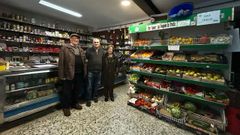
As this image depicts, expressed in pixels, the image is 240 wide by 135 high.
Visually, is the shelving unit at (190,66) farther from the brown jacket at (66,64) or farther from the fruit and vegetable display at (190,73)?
the brown jacket at (66,64)

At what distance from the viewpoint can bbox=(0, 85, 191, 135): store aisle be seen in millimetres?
2156

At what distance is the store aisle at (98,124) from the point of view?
2156 millimetres

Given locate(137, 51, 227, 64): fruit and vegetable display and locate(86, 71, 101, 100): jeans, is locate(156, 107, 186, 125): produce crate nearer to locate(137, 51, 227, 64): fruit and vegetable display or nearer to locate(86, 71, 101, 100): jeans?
locate(137, 51, 227, 64): fruit and vegetable display

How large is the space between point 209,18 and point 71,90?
9.70 feet

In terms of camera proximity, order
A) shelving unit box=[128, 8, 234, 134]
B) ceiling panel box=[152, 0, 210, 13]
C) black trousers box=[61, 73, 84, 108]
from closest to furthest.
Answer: shelving unit box=[128, 8, 234, 134] < black trousers box=[61, 73, 84, 108] < ceiling panel box=[152, 0, 210, 13]

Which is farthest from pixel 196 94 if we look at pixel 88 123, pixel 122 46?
pixel 122 46

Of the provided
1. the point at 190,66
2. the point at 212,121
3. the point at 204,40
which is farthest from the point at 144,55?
the point at 212,121

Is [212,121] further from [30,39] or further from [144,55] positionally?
[30,39]

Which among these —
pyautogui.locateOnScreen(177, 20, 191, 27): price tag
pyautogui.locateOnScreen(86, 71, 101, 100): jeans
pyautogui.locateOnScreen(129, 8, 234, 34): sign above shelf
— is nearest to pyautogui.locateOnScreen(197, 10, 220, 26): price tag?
pyautogui.locateOnScreen(129, 8, 234, 34): sign above shelf

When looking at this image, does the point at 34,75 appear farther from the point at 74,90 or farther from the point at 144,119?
the point at 144,119

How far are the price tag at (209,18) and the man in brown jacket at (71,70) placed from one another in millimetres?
2368

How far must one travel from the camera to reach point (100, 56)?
3.32m

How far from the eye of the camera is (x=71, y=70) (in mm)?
2666

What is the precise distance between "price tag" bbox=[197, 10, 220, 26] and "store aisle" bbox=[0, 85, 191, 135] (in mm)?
1902
